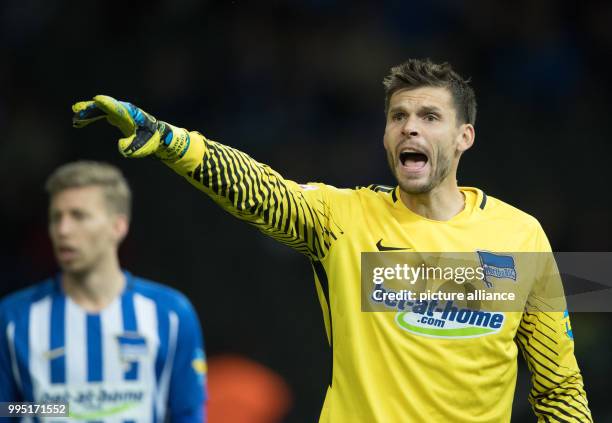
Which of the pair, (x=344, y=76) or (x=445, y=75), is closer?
(x=445, y=75)

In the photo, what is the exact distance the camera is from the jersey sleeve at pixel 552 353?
12.1ft

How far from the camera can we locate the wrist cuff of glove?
3.17 m

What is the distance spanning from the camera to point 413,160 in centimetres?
381

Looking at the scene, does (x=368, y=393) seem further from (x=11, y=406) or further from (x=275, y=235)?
(x=11, y=406)

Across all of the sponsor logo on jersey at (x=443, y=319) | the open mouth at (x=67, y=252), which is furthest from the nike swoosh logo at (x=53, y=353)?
the sponsor logo on jersey at (x=443, y=319)

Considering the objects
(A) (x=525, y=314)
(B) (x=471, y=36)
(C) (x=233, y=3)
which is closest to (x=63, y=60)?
(C) (x=233, y=3)

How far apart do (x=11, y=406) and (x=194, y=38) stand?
13.7 ft

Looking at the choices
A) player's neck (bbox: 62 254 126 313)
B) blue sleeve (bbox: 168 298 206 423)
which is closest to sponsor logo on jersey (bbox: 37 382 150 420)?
blue sleeve (bbox: 168 298 206 423)

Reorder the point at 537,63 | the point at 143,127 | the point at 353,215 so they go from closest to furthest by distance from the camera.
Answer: the point at 143,127
the point at 353,215
the point at 537,63

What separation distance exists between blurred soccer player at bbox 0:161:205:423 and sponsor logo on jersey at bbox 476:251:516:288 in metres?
1.18

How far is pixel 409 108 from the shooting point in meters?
3.70

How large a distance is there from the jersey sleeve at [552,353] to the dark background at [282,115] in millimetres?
2505

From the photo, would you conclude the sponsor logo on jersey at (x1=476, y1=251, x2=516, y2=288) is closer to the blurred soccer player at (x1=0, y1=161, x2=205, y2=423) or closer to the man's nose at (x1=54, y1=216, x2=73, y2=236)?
the blurred soccer player at (x1=0, y1=161, x2=205, y2=423)

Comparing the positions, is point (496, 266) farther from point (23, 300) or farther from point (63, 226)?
point (23, 300)
